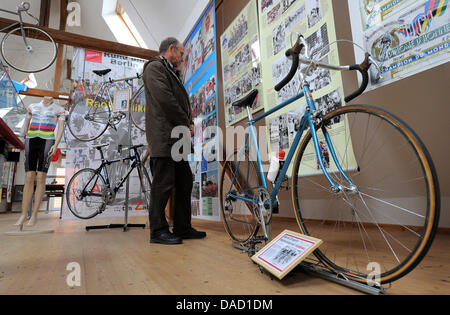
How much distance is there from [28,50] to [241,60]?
11.8 feet

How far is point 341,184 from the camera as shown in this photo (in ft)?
3.01

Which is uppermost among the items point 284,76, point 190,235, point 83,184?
point 284,76

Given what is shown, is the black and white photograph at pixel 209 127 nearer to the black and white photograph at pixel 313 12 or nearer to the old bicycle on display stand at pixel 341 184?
the old bicycle on display stand at pixel 341 184

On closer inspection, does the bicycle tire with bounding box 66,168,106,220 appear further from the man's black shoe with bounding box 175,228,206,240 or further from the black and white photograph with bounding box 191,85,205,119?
the man's black shoe with bounding box 175,228,206,240

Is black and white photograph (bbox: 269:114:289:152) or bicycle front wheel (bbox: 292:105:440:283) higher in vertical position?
black and white photograph (bbox: 269:114:289:152)

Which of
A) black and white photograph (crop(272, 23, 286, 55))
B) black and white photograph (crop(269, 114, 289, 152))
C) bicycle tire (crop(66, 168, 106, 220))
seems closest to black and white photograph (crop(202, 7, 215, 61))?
black and white photograph (crop(272, 23, 286, 55))

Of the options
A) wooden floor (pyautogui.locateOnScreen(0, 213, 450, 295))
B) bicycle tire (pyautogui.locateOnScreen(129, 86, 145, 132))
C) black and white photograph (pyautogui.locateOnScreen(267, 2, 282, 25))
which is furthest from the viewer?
bicycle tire (pyautogui.locateOnScreen(129, 86, 145, 132))

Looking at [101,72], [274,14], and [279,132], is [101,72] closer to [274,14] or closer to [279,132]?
[274,14]

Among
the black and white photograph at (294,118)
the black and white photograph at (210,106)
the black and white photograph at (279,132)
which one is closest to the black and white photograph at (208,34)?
the black and white photograph at (210,106)

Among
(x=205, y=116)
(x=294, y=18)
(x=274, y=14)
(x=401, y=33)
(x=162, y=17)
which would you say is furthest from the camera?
(x=162, y=17)

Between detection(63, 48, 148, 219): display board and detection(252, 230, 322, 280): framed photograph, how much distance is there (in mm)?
2705

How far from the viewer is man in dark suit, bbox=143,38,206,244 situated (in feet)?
5.48

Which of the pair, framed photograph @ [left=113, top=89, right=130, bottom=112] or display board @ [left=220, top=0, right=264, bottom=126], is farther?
framed photograph @ [left=113, top=89, right=130, bottom=112]

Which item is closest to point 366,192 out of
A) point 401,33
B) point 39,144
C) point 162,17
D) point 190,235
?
point 401,33
